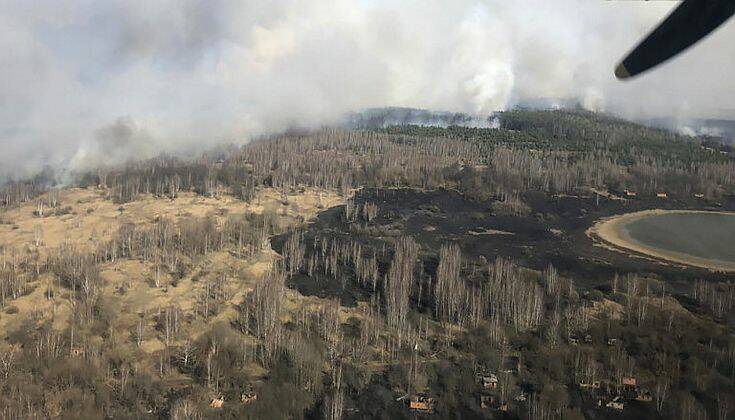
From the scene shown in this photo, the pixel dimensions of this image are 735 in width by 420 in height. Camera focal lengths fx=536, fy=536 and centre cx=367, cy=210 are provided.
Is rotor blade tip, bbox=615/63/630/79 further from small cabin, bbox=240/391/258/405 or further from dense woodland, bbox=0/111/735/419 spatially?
small cabin, bbox=240/391/258/405

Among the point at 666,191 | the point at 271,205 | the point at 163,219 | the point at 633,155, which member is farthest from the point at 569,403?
the point at 633,155

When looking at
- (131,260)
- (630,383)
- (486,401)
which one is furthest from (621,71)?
(131,260)

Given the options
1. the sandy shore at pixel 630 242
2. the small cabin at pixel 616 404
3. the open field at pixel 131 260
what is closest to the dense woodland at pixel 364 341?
the small cabin at pixel 616 404

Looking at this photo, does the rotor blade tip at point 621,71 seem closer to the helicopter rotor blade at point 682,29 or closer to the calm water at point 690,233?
the helicopter rotor blade at point 682,29

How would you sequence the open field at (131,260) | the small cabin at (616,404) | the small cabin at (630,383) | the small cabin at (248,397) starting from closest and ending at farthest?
the small cabin at (248,397) → the small cabin at (616,404) → the small cabin at (630,383) → the open field at (131,260)

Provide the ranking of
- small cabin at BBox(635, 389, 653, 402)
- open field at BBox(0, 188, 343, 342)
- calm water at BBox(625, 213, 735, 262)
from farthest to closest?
calm water at BBox(625, 213, 735, 262) < open field at BBox(0, 188, 343, 342) < small cabin at BBox(635, 389, 653, 402)

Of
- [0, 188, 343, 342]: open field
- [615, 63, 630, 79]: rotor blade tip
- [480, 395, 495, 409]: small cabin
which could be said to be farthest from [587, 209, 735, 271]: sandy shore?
[615, 63, 630, 79]: rotor blade tip

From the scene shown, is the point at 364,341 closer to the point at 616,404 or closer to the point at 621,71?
the point at 616,404
